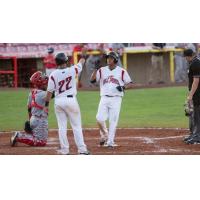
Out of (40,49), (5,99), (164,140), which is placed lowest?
(164,140)

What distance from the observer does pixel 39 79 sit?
10.4 meters

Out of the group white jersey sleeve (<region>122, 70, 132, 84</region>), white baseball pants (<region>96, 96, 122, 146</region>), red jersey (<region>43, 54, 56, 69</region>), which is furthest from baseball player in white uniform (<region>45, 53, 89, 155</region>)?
red jersey (<region>43, 54, 56, 69</region>)

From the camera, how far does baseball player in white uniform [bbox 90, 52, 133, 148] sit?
33.1ft

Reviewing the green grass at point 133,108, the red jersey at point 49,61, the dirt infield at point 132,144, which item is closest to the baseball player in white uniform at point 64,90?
the dirt infield at point 132,144

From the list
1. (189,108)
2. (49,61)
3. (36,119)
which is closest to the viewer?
(36,119)

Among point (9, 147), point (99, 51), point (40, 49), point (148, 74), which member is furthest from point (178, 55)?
point (9, 147)

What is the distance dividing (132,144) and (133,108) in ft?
3.90

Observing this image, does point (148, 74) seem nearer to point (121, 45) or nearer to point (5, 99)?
point (121, 45)

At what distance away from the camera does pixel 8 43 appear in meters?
10.4

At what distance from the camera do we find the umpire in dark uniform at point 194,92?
1025cm

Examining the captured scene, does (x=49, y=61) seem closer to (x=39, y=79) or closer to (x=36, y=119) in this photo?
(x=39, y=79)

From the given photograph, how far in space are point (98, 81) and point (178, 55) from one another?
5.13 feet

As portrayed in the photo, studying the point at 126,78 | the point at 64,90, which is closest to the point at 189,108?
the point at 126,78

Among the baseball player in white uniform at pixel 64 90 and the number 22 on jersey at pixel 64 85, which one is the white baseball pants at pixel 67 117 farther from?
the number 22 on jersey at pixel 64 85
